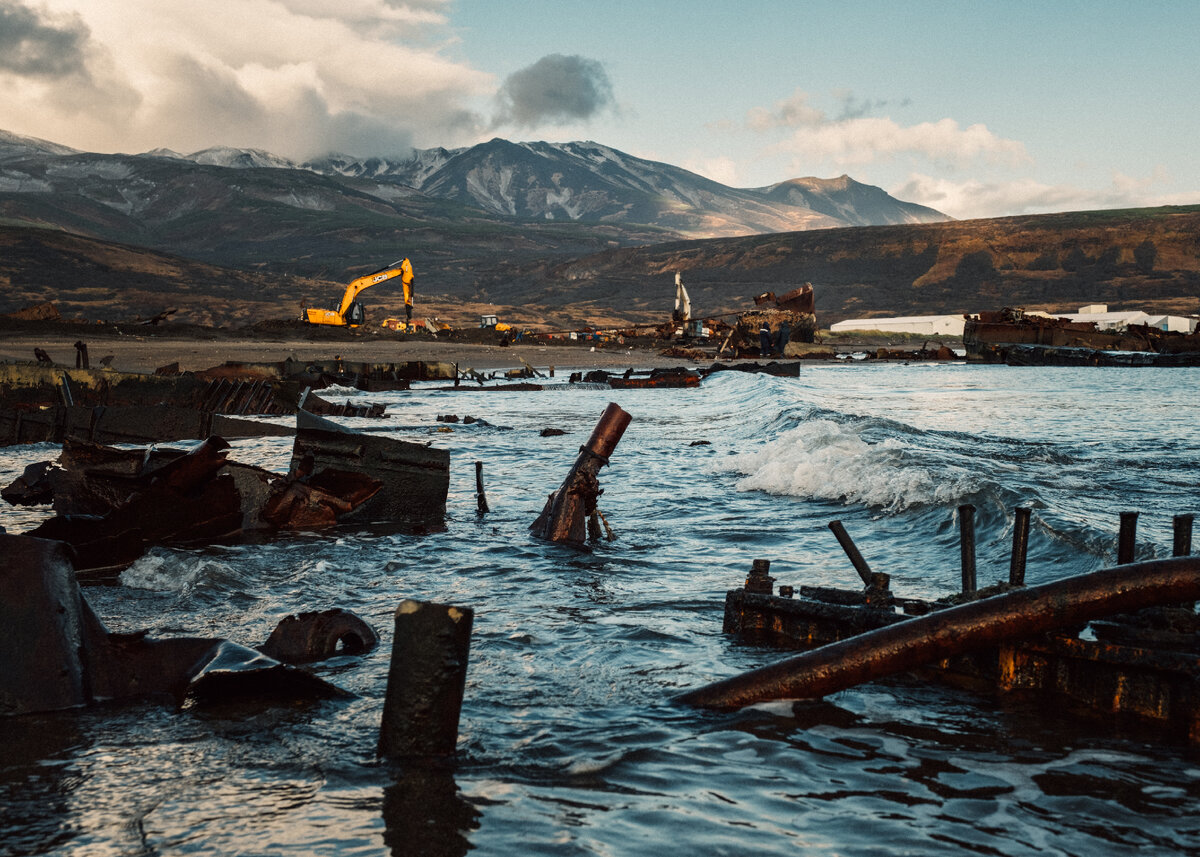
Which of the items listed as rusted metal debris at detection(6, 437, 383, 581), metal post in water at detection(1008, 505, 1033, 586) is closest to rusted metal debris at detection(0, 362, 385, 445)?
rusted metal debris at detection(6, 437, 383, 581)

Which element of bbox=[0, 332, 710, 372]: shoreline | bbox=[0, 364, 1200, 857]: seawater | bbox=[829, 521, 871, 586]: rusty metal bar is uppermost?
bbox=[0, 332, 710, 372]: shoreline

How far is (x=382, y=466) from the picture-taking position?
8.99 m

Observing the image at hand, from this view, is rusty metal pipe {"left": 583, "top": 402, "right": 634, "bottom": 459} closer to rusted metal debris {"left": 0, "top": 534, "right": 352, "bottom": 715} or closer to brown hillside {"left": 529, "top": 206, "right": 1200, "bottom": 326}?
rusted metal debris {"left": 0, "top": 534, "right": 352, "bottom": 715}

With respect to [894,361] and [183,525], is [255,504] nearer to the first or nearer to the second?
[183,525]

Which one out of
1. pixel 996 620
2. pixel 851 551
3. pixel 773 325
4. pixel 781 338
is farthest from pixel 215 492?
pixel 773 325

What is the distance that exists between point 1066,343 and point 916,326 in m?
46.1

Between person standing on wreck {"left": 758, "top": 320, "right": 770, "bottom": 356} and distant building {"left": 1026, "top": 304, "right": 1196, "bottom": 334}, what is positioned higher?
distant building {"left": 1026, "top": 304, "right": 1196, "bottom": 334}

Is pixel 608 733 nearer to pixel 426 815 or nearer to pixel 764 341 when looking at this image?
pixel 426 815

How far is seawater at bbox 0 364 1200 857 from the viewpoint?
3.12 m

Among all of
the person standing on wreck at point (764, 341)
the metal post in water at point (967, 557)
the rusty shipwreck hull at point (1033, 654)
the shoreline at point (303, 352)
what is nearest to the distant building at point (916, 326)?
the person standing on wreck at point (764, 341)

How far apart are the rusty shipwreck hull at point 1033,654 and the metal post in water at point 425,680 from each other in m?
1.31

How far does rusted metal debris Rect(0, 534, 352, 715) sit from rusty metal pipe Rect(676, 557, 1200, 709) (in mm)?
2193

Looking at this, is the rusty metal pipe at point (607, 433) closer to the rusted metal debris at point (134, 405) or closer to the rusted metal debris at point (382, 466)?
the rusted metal debris at point (382, 466)

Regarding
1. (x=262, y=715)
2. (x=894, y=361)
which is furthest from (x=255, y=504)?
(x=894, y=361)
